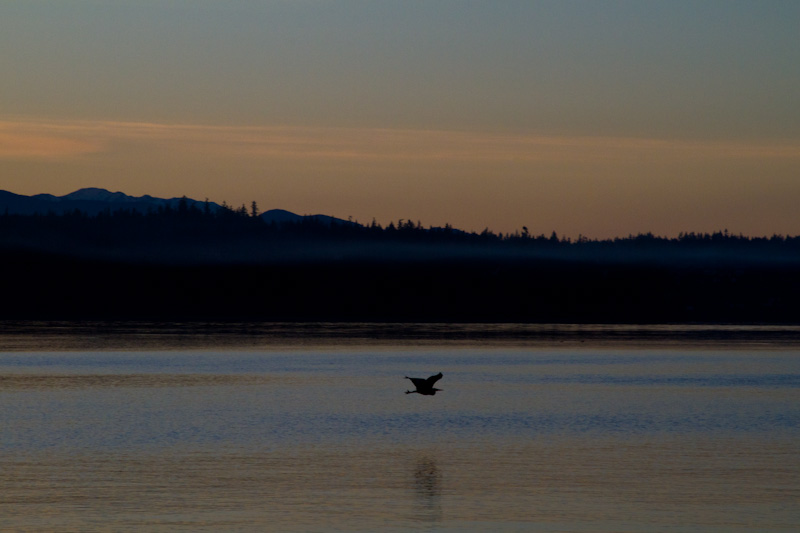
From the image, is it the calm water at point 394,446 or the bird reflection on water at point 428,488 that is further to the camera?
the bird reflection on water at point 428,488

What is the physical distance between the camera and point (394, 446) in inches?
1465

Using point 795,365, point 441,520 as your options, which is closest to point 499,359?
point 795,365

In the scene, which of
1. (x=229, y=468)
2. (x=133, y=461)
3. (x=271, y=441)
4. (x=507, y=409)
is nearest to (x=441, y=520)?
(x=229, y=468)

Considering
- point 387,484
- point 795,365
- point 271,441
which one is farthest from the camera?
point 795,365

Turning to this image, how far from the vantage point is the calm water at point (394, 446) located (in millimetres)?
25748

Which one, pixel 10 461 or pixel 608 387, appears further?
pixel 608 387

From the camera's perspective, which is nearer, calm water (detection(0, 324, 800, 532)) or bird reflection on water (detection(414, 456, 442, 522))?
calm water (detection(0, 324, 800, 532))

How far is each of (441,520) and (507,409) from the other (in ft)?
80.0

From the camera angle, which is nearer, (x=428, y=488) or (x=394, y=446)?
(x=428, y=488)

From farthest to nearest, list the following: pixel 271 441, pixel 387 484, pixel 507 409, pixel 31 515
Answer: pixel 507 409 < pixel 271 441 < pixel 387 484 < pixel 31 515

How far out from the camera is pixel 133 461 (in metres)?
33.1

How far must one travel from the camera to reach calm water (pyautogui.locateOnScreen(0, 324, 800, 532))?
1014 inches

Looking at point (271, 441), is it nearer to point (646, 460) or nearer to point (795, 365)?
point (646, 460)

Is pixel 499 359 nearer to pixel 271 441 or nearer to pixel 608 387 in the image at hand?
pixel 608 387
